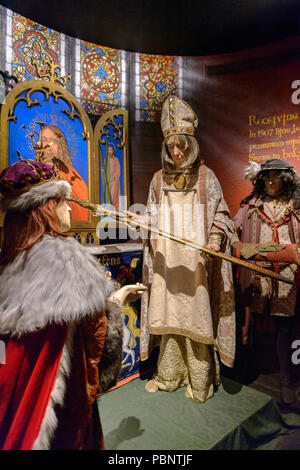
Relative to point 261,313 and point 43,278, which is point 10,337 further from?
point 261,313

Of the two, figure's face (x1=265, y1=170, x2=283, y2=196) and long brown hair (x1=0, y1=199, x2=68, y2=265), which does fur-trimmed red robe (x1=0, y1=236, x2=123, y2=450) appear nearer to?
long brown hair (x1=0, y1=199, x2=68, y2=265)

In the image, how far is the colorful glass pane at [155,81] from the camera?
9.43ft

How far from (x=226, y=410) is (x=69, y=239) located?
5.38 ft

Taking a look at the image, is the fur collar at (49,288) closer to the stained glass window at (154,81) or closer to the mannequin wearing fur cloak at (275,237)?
the mannequin wearing fur cloak at (275,237)

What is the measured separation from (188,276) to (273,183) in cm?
102

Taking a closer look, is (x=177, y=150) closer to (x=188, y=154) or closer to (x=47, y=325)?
(x=188, y=154)

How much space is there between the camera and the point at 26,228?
114cm

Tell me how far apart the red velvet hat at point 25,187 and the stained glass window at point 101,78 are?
173 cm

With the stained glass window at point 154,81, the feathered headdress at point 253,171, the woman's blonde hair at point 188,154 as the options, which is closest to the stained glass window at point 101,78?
the stained glass window at point 154,81

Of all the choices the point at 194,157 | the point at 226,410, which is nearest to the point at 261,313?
the point at 226,410

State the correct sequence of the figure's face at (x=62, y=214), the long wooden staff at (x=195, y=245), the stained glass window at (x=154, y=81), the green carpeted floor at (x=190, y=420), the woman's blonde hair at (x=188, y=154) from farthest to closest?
the stained glass window at (x=154, y=81) → the woman's blonde hair at (x=188, y=154) → the long wooden staff at (x=195, y=245) → the green carpeted floor at (x=190, y=420) → the figure's face at (x=62, y=214)

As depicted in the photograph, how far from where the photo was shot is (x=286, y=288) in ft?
7.06

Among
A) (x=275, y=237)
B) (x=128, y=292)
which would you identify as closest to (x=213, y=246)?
(x=275, y=237)

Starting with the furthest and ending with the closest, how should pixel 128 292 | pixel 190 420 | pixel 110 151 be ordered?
pixel 110 151 < pixel 190 420 < pixel 128 292
